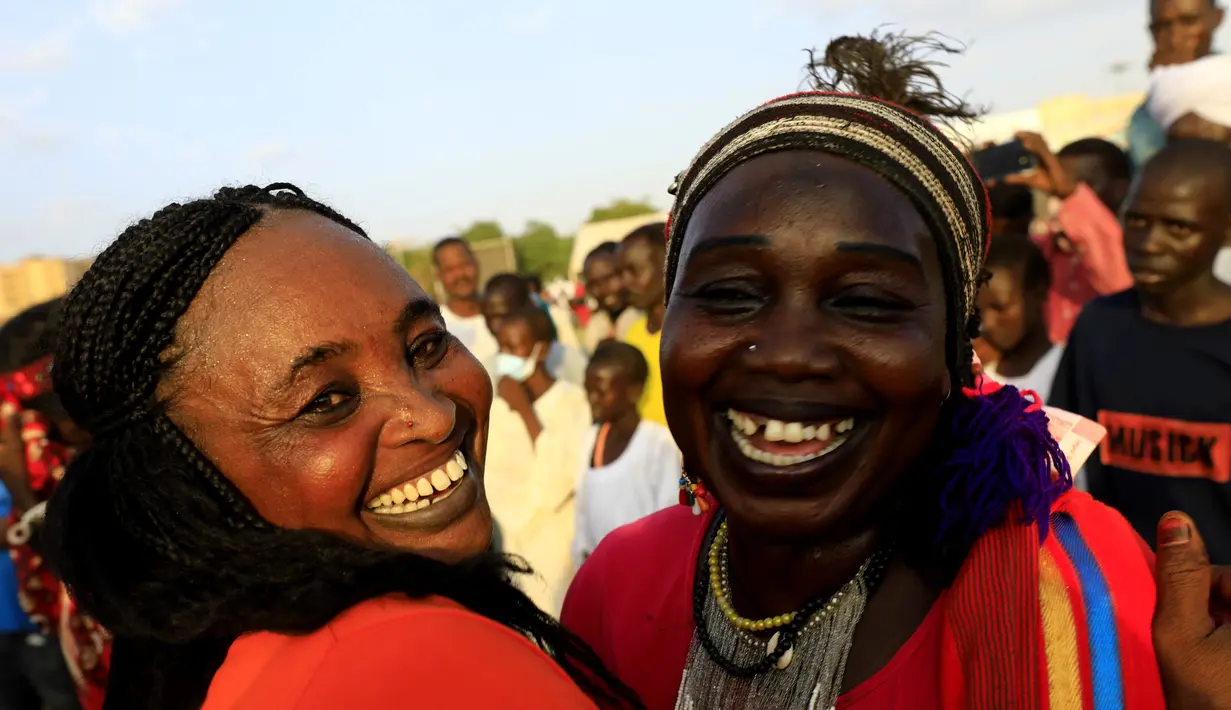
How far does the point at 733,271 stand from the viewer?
4.87 ft

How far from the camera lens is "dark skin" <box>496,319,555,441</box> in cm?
586

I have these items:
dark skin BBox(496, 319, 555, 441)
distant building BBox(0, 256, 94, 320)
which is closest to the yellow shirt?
dark skin BBox(496, 319, 555, 441)

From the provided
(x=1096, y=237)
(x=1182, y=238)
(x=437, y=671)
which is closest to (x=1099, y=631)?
(x=437, y=671)

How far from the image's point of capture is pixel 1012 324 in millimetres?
4180

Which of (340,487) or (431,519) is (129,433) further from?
(431,519)

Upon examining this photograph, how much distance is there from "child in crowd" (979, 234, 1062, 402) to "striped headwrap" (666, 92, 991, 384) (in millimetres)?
2725

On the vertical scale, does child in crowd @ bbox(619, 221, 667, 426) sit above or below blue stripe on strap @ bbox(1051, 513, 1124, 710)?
below

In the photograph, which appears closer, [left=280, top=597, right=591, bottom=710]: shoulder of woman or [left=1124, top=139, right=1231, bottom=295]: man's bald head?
[left=280, top=597, right=591, bottom=710]: shoulder of woman

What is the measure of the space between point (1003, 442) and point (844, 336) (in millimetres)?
339

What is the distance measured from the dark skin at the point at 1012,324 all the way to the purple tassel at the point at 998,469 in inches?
111

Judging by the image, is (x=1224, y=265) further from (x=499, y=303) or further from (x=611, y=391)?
(x=499, y=303)

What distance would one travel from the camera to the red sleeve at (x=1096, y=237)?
4902 mm

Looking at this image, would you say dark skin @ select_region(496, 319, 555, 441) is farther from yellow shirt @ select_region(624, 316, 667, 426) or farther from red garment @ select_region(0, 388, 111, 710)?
red garment @ select_region(0, 388, 111, 710)

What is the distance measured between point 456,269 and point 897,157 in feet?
21.5
